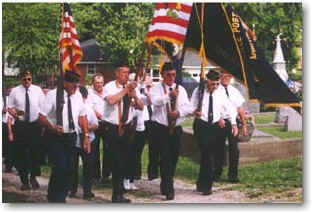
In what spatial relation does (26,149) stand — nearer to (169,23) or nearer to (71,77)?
(71,77)

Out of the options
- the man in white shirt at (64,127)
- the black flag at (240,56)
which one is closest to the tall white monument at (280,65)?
the black flag at (240,56)

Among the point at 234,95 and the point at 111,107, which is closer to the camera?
the point at 111,107

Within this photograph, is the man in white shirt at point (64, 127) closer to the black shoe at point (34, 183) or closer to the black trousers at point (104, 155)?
the black trousers at point (104, 155)

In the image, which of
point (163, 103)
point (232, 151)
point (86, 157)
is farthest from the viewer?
point (232, 151)

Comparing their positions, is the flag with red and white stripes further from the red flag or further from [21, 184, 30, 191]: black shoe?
[21, 184, 30, 191]: black shoe

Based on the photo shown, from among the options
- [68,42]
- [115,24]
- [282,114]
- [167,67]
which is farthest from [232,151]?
[68,42]

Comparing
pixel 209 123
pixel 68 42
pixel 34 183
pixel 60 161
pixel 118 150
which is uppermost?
pixel 68 42

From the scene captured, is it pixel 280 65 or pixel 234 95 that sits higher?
pixel 280 65

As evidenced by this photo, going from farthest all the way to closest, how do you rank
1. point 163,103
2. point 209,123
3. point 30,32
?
point 30,32
point 209,123
point 163,103

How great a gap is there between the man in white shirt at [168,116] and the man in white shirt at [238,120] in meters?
0.52

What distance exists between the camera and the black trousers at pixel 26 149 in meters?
5.57

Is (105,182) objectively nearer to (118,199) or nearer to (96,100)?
(118,199)

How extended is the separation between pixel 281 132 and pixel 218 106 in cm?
82

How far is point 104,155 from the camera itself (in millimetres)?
5441
